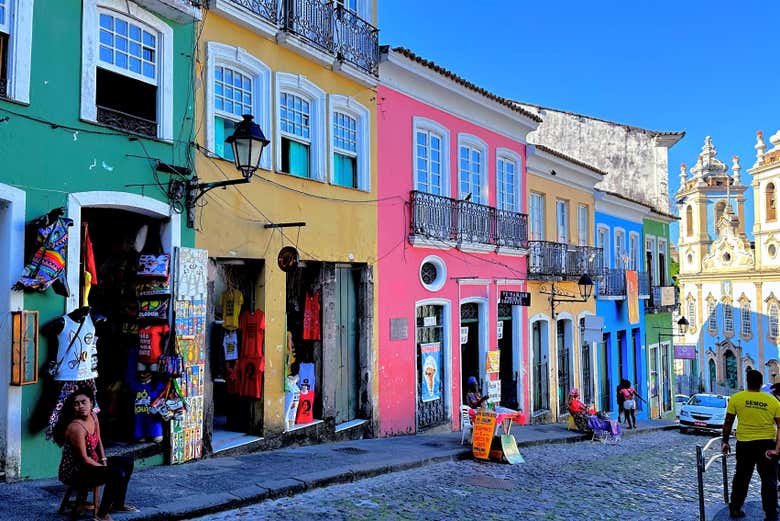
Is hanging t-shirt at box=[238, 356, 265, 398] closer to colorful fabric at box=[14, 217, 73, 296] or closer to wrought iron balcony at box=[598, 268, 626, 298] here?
colorful fabric at box=[14, 217, 73, 296]

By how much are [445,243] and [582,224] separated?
8451mm

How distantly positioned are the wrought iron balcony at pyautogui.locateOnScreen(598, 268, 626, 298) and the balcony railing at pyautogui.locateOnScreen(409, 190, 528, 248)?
562 centimetres

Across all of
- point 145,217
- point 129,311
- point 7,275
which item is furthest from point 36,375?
point 145,217

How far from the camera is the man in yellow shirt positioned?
303 inches

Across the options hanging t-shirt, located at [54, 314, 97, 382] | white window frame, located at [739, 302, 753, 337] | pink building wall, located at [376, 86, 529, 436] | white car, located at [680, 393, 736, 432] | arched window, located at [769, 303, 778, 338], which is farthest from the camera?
white window frame, located at [739, 302, 753, 337]

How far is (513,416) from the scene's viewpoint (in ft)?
38.4

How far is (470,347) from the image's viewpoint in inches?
666

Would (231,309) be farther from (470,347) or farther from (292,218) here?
(470,347)

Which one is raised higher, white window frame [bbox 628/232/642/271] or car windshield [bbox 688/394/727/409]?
white window frame [bbox 628/232/642/271]

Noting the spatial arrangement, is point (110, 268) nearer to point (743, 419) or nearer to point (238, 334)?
point (238, 334)

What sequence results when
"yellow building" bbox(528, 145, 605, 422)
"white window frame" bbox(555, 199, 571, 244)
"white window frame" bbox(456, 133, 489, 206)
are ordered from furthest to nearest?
"white window frame" bbox(555, 199, 571, 244) → "yellow building" bbox(528, 145, 605, 422) → "white window frame" bbox(456, 133, 489, 206)

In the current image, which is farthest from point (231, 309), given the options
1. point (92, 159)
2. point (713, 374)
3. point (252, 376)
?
point (713, 374)

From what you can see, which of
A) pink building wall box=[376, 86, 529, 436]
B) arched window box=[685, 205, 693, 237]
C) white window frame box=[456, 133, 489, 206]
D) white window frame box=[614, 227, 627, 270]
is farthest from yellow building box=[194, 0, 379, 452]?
arched window box=[685, 205, 693, 237]

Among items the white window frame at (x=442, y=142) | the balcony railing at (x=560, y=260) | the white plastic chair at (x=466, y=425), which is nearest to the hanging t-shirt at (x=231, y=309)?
the white plastic chair at (x=466, y=425)
